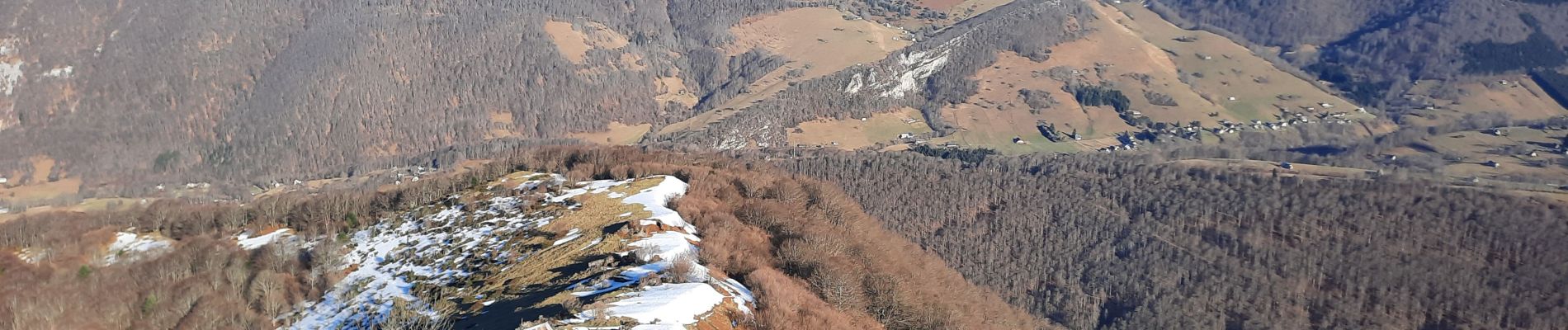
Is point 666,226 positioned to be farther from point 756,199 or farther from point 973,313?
point 973,313

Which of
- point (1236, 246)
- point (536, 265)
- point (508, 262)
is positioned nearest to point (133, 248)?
point (508, 262)

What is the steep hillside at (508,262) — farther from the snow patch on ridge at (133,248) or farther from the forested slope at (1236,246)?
the forested slope at (1236,246)

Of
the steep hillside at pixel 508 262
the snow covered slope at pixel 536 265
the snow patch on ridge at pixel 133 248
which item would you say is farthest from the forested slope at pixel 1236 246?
the snow patch on ridge at pixel 133 248

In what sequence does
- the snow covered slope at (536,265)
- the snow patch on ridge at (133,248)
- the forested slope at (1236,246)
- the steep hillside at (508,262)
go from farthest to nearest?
the forested slope at (1236,246)
the snow patch on ridge at (133,248)
the steep hillside at (508,262)
the snow covered slope at (536,265)

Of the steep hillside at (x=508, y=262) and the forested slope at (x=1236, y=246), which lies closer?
the steep hillside at (x=508, y=262)

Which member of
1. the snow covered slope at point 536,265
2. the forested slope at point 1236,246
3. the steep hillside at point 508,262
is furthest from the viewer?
the forested slope at point 1236,246

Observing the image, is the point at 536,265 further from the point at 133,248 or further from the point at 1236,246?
the point at 1236,246

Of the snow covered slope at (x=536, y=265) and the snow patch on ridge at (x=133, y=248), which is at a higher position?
the snow covered slope at (x=536, y=265)

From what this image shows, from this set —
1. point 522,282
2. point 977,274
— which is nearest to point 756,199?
point 522,282

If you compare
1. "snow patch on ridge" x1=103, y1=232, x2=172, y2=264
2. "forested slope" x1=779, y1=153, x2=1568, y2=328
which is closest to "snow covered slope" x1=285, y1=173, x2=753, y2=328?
"snow patch on ridge" x1=103, y1=232, x2=172, y2=264
